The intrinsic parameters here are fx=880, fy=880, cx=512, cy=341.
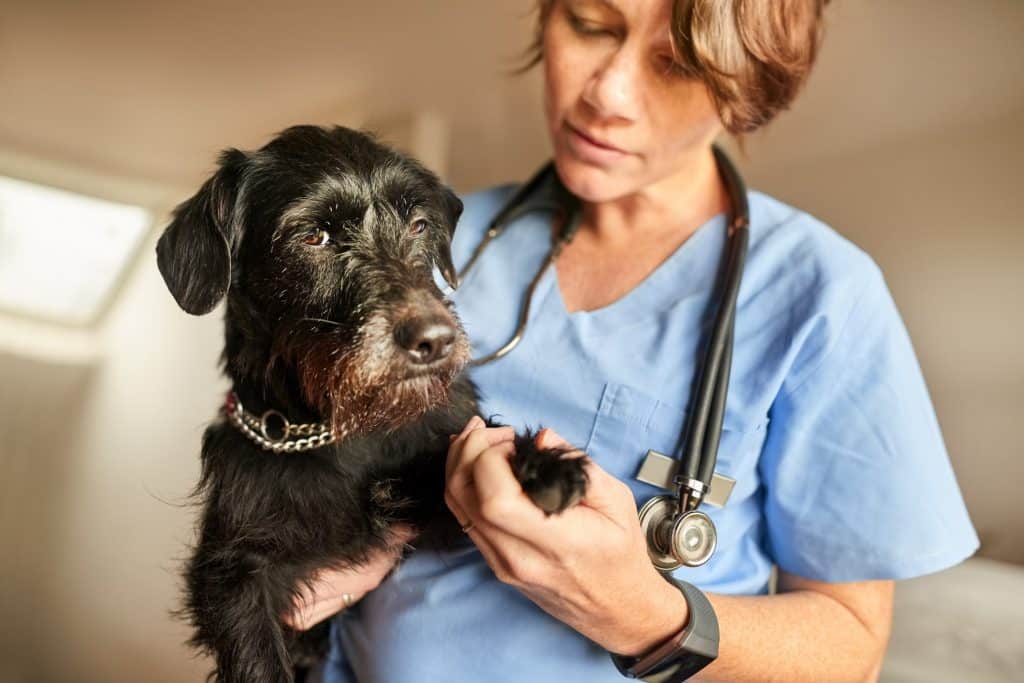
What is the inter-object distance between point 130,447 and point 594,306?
0.84 metres

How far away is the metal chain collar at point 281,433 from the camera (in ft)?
4.51

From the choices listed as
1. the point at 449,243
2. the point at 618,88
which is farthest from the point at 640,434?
the point at 618,88

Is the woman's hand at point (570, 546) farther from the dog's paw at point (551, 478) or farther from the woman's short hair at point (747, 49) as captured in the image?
the woman's short hair at point (747, 49)

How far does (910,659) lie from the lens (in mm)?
1802

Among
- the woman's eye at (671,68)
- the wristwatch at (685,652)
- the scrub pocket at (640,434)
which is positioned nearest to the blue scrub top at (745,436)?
the scrub pocket at (640,434)

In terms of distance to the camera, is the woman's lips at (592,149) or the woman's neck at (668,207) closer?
the woman's lips at (592,149)

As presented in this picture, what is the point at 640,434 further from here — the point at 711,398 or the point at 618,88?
the point at 618,88

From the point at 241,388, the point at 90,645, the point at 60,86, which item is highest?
the point at 60,86

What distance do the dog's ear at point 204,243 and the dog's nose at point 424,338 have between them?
1.04 ft

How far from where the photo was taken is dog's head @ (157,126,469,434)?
1.26 meters

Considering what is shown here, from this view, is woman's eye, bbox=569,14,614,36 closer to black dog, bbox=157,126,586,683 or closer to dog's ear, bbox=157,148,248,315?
black dog, bbox=157,126,586,683

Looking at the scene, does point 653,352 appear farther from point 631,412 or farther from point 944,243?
point 944,243

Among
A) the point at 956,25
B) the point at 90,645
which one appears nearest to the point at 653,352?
the point at 956,25

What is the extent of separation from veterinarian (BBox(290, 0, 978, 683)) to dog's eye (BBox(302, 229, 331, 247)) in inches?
15.3
